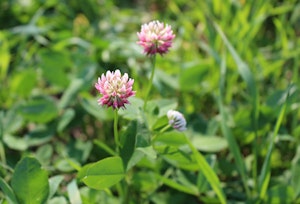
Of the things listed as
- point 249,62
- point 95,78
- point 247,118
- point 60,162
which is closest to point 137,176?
point 60,162


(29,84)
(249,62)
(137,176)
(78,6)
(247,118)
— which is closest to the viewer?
(137,176)

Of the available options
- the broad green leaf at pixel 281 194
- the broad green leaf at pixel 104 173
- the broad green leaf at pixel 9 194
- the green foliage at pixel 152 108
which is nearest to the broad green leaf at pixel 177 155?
the green foliage at pixel 152 108

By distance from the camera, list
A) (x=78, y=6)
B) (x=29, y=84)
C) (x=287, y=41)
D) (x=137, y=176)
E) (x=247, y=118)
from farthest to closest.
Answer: (x=78, y=6) < (x=287, y=41) < (x=29, y=84) < (x=247, y=118) < (x=137, y=176)

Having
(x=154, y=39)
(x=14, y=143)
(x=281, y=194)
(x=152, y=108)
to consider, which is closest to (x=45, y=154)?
(x=14, y=143)

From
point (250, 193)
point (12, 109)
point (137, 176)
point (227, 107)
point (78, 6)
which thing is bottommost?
point (250, 193)

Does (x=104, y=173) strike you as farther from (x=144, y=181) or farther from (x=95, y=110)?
(x=95, y=110)

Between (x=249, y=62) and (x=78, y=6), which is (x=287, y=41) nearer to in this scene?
(x=249, y=62)

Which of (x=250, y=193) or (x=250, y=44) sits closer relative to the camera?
(x=250, y=193)

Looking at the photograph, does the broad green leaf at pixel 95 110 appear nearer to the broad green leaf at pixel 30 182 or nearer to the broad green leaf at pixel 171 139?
the broad green leaf at pixel 171 139
